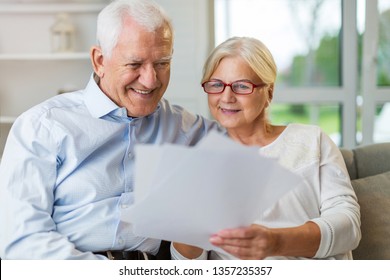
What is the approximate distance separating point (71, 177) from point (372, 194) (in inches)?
26.5

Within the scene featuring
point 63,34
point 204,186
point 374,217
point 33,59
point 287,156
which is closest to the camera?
point 204,186

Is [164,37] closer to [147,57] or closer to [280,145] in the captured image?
[147,57]

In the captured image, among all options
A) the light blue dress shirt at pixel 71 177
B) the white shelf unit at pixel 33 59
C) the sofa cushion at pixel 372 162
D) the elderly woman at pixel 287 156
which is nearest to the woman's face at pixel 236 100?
the elderly woman at pixel 287 156

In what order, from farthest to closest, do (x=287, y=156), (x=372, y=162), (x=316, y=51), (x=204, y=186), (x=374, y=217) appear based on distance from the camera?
(x=316, y=51)
(x=372, y=162)
(x=374, y=217)
(x=287, y=156)
(x=204, y=186)

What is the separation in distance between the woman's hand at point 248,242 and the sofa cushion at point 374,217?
1.06 ft

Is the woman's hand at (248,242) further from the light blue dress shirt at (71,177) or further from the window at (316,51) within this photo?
the window at (316,51)

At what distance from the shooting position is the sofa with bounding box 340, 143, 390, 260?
1365 mm

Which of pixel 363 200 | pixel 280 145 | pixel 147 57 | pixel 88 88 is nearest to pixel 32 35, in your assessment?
pixel 88 88

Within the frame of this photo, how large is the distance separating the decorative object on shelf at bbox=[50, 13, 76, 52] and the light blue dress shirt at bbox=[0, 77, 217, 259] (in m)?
0.63

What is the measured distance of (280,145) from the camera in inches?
51.1

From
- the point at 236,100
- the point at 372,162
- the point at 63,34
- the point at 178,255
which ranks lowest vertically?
the point at 178,255

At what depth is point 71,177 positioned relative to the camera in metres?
1.22

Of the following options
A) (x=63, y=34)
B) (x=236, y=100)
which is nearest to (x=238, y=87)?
(x=236, y=100)

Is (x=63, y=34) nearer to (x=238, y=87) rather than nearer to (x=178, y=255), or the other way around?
(x=238, y=87)
